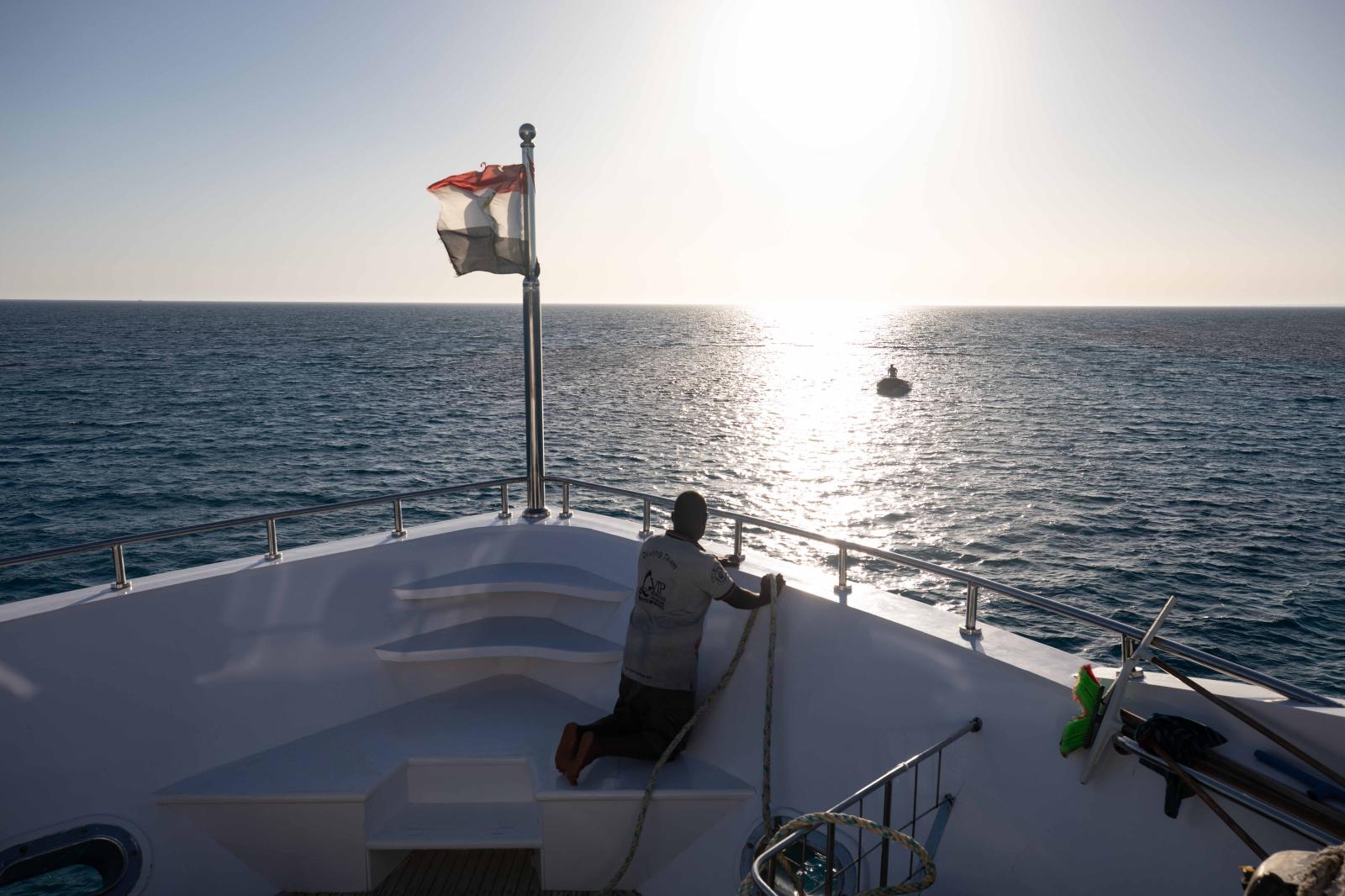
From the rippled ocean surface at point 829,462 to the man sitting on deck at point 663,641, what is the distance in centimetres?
1351

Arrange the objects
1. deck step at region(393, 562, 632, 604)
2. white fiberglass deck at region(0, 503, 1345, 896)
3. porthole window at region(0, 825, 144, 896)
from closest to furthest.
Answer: white fiberglass deck at region(0, 503, 1345, 896), porthole window at region(0, 825, 144, 896), deck step at region(393, 562, 632, 604)

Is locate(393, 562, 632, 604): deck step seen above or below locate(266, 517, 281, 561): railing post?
below

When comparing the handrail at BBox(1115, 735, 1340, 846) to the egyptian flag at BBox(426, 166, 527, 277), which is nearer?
the handrail at BBox(1115, 735, 1340, 846)

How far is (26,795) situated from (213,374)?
6512cm

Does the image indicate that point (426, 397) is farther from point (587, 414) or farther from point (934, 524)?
point (934, 524)

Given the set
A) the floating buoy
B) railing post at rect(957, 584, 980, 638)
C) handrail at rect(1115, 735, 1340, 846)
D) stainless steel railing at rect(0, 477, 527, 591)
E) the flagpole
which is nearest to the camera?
handrail at rect(1115, 735, 1340, 846)

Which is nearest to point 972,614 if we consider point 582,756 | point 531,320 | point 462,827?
point 582,756

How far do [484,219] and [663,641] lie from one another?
371 centimetres

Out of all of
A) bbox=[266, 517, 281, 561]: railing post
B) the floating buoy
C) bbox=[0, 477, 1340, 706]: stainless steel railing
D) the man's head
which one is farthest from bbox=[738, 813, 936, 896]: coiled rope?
the floating buoy

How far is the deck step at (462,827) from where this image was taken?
4.96 metres

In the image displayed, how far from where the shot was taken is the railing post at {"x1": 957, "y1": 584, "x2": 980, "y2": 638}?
4379 mm

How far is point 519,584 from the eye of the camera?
6.55 m

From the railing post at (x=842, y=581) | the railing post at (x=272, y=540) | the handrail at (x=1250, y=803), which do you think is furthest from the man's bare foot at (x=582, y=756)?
the handrail at (x=1250, y=803)

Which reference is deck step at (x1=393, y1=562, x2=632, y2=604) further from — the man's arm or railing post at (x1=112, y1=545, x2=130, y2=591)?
railing post at (x1=112, y1=545, x2=130, y2=591)
